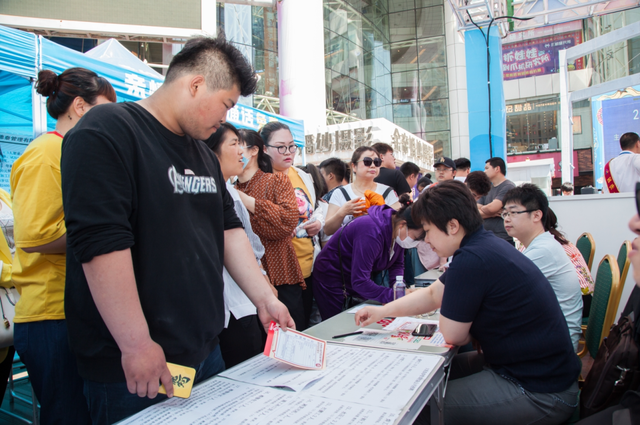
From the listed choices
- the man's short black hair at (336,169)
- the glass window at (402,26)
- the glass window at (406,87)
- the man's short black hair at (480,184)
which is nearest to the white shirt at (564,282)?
the man's short black hair at (336,169)

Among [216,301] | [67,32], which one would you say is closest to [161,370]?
[216,301]

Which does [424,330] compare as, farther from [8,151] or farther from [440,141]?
[440,141]

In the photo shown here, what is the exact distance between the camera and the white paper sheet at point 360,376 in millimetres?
1061

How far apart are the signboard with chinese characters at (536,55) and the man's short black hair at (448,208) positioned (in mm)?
21330

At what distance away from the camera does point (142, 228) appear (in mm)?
→ 957

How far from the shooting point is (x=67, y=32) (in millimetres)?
6016

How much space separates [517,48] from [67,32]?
68.0 ft

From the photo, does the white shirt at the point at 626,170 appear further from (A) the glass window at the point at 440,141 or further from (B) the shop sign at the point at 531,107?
(B) the shop sign at the point at 531,107

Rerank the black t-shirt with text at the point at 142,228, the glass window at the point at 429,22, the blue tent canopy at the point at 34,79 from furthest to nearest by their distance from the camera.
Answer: the glass window at the point at 429,22 → the blue tent canopy at the point at 34,79 → the black t-shirt with text at the point at 142,228

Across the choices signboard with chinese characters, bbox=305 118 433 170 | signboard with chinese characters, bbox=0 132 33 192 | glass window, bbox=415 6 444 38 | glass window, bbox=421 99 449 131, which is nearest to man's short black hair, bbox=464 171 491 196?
signboard with chinese characters, bbox=0 132 33 192

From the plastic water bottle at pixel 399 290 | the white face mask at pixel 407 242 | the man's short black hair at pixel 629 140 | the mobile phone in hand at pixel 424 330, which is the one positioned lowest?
the mobile phone in hand at pixel 424 330

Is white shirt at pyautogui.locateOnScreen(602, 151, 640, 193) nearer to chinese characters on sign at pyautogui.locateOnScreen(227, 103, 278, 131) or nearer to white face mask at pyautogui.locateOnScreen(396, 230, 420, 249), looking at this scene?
white face mask at pyautogui.locateOnScreen(396, 230, 420, 249)

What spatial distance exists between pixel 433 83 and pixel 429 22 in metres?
3.03

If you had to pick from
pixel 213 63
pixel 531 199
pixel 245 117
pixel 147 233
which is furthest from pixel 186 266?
pixel 245 117
